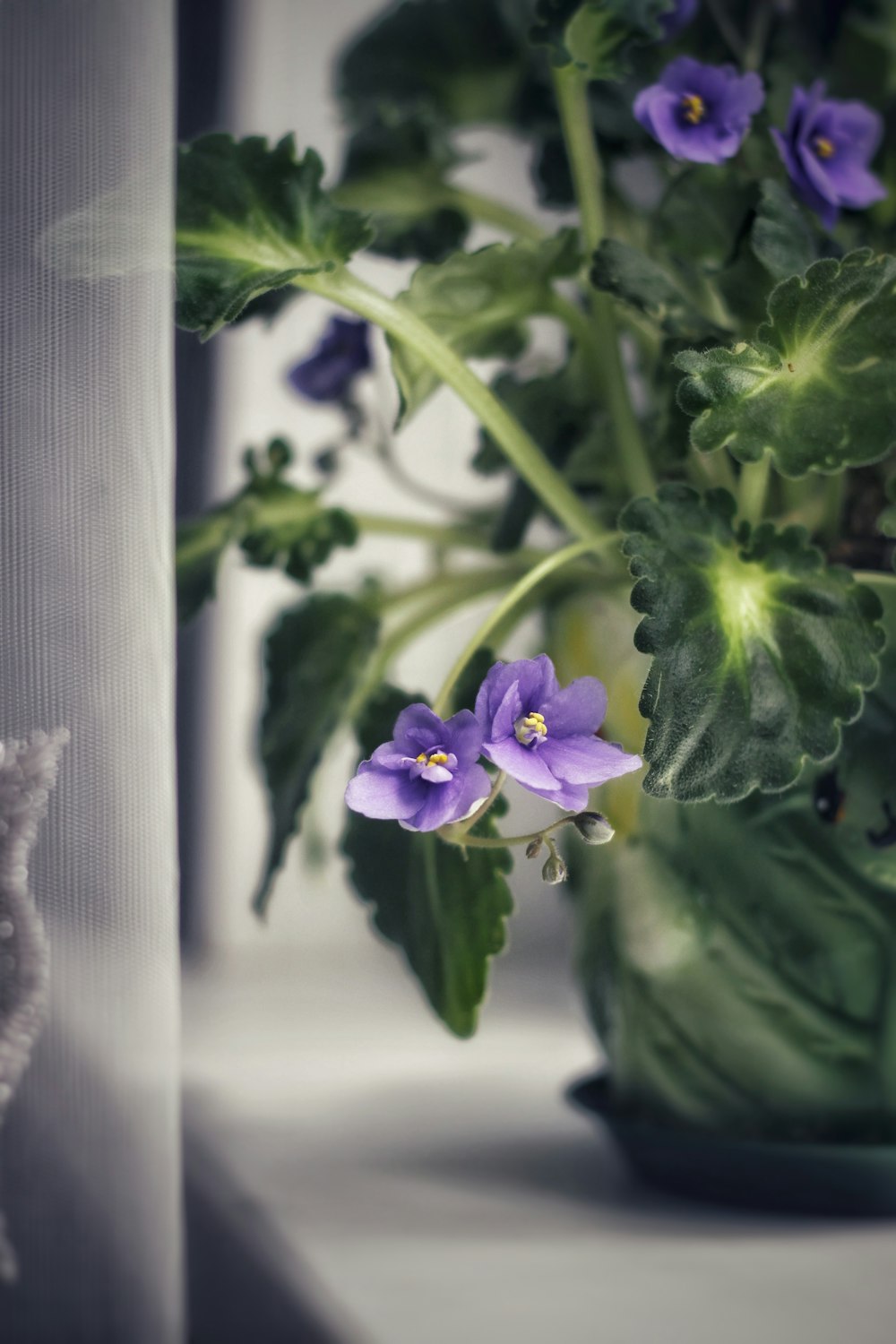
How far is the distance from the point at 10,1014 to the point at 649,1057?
0.38 metres

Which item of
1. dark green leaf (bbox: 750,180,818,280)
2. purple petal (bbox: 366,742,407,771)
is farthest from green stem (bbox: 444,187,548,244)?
purple petal (bbox: 366,742,407,771)

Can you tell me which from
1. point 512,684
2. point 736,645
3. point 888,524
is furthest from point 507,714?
point 888,524

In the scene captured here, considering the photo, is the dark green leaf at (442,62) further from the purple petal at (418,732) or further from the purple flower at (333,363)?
the purple petal at (418,732)

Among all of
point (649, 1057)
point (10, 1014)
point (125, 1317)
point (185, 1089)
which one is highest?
point (10, 1014)

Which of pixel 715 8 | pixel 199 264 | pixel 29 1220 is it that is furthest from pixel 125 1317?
pixel 715 8

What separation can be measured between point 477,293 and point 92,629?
266mm

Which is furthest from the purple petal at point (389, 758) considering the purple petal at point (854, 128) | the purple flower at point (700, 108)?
the purple petal at point (854, 128)

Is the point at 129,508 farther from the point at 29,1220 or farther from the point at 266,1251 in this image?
the point at 266,1251

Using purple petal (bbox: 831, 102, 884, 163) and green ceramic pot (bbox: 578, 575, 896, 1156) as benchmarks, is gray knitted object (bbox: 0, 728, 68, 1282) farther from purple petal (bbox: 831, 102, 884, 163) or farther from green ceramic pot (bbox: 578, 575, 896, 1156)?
purple petal (bbox: 831, 102, 884, 163)

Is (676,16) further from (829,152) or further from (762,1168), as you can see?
(762,1168)

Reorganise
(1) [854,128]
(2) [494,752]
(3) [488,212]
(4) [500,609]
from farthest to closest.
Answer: (3) [488,212] → (1) [854,128] → (4) [500,609] → (2) [494,752]

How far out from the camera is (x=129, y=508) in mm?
488

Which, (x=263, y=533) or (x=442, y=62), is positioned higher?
(x=442, y=62)

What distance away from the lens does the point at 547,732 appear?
47cm
